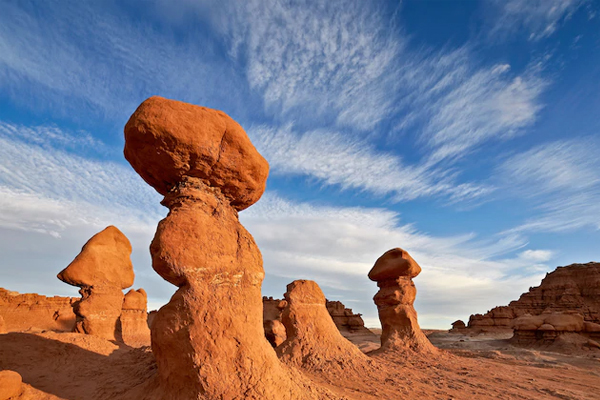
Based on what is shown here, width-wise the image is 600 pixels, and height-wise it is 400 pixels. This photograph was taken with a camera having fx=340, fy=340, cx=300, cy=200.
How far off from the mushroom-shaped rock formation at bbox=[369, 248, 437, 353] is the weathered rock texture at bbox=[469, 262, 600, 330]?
23.4 m

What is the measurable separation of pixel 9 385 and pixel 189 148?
4.11m

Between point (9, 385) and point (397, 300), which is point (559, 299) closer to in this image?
point (397, 300)

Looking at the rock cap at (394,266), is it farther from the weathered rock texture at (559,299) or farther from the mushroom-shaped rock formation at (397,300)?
the weathered rock texture at (559,299)

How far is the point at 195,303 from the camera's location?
425 centimetres

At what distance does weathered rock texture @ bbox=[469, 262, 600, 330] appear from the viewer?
31203mm

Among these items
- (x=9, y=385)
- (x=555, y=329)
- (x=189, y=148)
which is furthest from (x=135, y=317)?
(x=555, y=329)

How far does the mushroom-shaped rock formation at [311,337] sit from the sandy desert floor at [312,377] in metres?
0.41

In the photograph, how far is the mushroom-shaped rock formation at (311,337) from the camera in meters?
8.16

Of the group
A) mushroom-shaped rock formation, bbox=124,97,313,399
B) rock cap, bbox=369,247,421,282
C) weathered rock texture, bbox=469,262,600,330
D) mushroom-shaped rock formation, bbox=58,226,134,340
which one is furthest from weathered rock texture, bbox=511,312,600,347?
mushroom-shaped rock formation, bbox=58,226,134,340

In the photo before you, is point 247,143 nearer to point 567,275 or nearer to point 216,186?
point 216,186

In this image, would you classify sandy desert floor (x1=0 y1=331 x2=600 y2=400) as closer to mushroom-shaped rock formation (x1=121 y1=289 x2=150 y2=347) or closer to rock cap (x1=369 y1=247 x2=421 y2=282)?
rock cap (x1=369 y1=247 x2=421 y2=282)

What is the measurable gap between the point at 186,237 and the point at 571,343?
21474mm

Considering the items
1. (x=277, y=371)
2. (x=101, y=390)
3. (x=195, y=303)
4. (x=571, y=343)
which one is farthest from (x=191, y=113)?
(x=571, y=343)

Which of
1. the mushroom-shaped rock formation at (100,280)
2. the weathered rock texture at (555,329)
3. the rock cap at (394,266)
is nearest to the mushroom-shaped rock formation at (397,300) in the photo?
the rock cap at (394,266)
